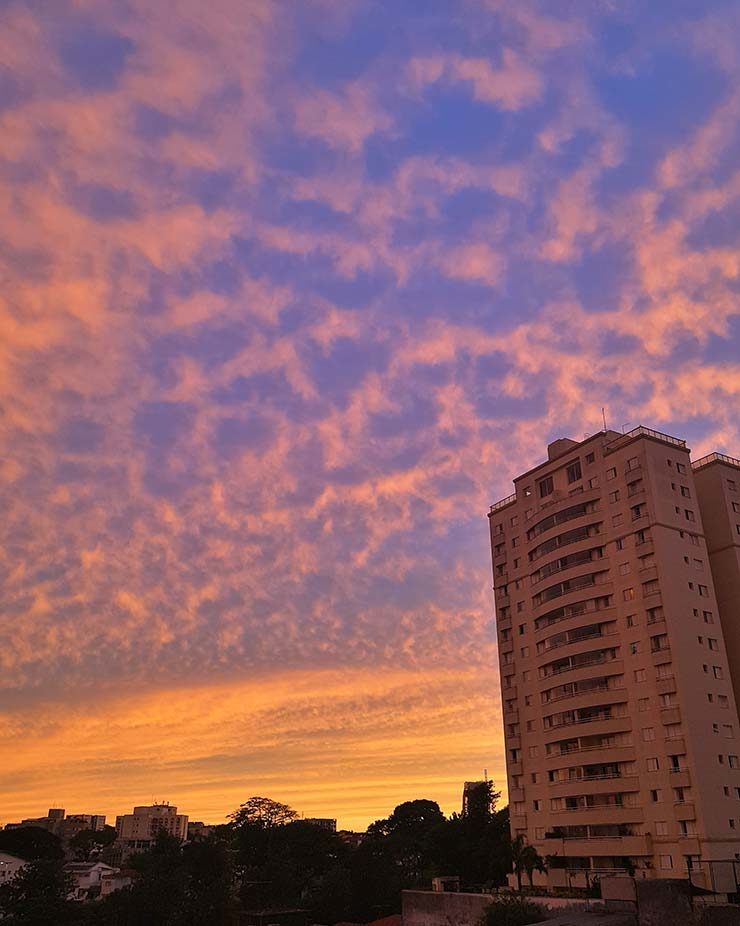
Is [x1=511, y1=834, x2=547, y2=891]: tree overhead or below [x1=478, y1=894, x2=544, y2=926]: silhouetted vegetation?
overhead

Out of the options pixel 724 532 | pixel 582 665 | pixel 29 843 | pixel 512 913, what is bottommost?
pixel 512 913

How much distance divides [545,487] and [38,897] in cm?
6840

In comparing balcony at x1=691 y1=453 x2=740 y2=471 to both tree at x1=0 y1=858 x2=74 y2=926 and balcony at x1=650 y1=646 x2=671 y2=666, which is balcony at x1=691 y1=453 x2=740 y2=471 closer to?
balcony at x1=650 y1=646 x2=671 y2=666

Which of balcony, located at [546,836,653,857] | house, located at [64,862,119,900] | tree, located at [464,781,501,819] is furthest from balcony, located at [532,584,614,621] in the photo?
house, located at [64,862,119,900]

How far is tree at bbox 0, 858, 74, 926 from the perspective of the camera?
77.9m

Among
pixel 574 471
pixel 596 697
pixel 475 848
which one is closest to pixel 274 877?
pixel 475 848

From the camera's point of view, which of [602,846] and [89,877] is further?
[89,877]

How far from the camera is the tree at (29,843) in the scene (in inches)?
5773

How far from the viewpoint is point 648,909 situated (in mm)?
37438

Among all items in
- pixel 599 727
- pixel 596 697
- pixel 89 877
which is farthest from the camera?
pixel 89 877

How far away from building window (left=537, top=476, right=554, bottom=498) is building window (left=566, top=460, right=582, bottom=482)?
2753mm

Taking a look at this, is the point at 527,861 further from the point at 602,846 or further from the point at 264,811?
the point at 264,811

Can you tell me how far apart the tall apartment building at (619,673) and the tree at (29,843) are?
109521 millimetres

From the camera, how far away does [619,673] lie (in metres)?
71.7
